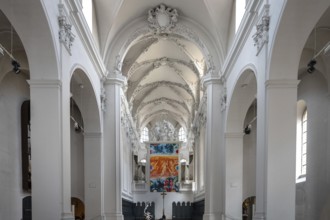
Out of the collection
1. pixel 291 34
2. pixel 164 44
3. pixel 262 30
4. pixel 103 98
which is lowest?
pixel 103 98

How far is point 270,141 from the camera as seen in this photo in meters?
7.88

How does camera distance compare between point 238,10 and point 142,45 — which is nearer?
point 238,10

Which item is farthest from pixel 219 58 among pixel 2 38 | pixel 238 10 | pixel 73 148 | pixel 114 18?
pixel 2 38

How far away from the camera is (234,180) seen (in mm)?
13492

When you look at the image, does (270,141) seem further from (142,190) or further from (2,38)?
(142,190)

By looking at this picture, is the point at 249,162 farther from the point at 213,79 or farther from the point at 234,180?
the point at 213,79

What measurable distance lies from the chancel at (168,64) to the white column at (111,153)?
0.12ft

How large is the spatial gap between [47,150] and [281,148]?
444 cm

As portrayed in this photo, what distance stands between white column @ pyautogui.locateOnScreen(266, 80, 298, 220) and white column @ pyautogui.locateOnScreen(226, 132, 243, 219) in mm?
5613

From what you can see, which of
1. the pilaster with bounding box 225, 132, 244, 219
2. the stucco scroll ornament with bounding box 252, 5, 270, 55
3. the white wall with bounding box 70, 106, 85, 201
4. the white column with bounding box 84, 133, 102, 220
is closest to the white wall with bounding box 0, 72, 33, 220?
the white column with bounding box 84, 133, 102, 220

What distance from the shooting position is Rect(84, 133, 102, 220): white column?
1323 cm

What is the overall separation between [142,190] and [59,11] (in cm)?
2128

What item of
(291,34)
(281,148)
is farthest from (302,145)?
(291,34)

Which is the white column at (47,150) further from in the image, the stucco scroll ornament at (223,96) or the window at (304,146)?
the window at (304,146)
